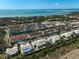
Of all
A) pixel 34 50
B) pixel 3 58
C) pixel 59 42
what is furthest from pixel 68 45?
pixel 3 58

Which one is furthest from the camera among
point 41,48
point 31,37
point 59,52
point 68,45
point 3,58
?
point 31,37

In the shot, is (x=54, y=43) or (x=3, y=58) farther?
(x=54, y=43)

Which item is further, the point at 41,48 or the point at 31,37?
the point at 31,37

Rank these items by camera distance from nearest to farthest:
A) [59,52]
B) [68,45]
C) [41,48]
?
[59,52], [41,48], [68,45]

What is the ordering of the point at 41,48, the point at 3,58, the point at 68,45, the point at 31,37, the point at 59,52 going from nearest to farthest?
1. the point at 3,58
2. the point at 59,52
3. the point at 41,48
4. the point at 68,45
5. the point at 31,37

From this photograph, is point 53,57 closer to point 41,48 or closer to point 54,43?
point 41,48

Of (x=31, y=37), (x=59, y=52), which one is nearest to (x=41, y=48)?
(x=59, y=52)

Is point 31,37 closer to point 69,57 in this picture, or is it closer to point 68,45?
point 68,45

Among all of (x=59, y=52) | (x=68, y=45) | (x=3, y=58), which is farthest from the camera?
(x=68, y=45)

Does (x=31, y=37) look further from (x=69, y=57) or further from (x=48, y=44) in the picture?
(x=69, y=57)
